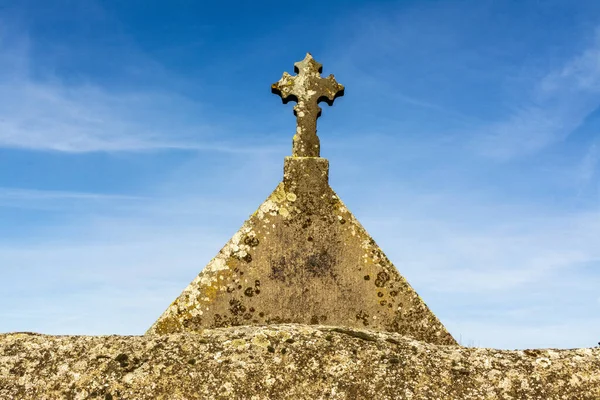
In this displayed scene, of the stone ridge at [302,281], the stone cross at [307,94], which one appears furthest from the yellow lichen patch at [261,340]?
the stone cross at [307,94]

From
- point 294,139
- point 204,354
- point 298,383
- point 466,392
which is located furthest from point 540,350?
point 294,139

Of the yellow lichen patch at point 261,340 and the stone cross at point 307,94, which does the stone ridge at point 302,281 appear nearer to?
the stone cross at point 307,94

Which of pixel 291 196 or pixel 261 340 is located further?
pixel 291 196

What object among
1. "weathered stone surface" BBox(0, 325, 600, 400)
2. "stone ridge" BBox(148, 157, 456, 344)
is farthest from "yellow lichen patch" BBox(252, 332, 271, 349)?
"stone ridge" BBox(148, 157, 456, 344)

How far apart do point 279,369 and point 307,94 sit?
14.9 ft

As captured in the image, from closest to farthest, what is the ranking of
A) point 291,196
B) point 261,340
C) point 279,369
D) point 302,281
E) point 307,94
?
point 279,369, point 261,340, point 302,281, point 291,196, point 307,94

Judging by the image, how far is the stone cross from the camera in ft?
27.4

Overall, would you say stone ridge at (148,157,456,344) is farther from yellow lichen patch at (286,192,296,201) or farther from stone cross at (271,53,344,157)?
stone cross at (271,53,344,157)

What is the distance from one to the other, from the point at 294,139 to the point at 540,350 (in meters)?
4.21

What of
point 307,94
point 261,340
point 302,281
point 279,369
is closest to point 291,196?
point 302,281

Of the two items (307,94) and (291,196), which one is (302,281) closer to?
(291,196)

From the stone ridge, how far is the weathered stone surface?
2156mm

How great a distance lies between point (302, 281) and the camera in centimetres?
761

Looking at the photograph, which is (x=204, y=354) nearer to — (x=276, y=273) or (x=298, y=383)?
(x=298, y=383)
